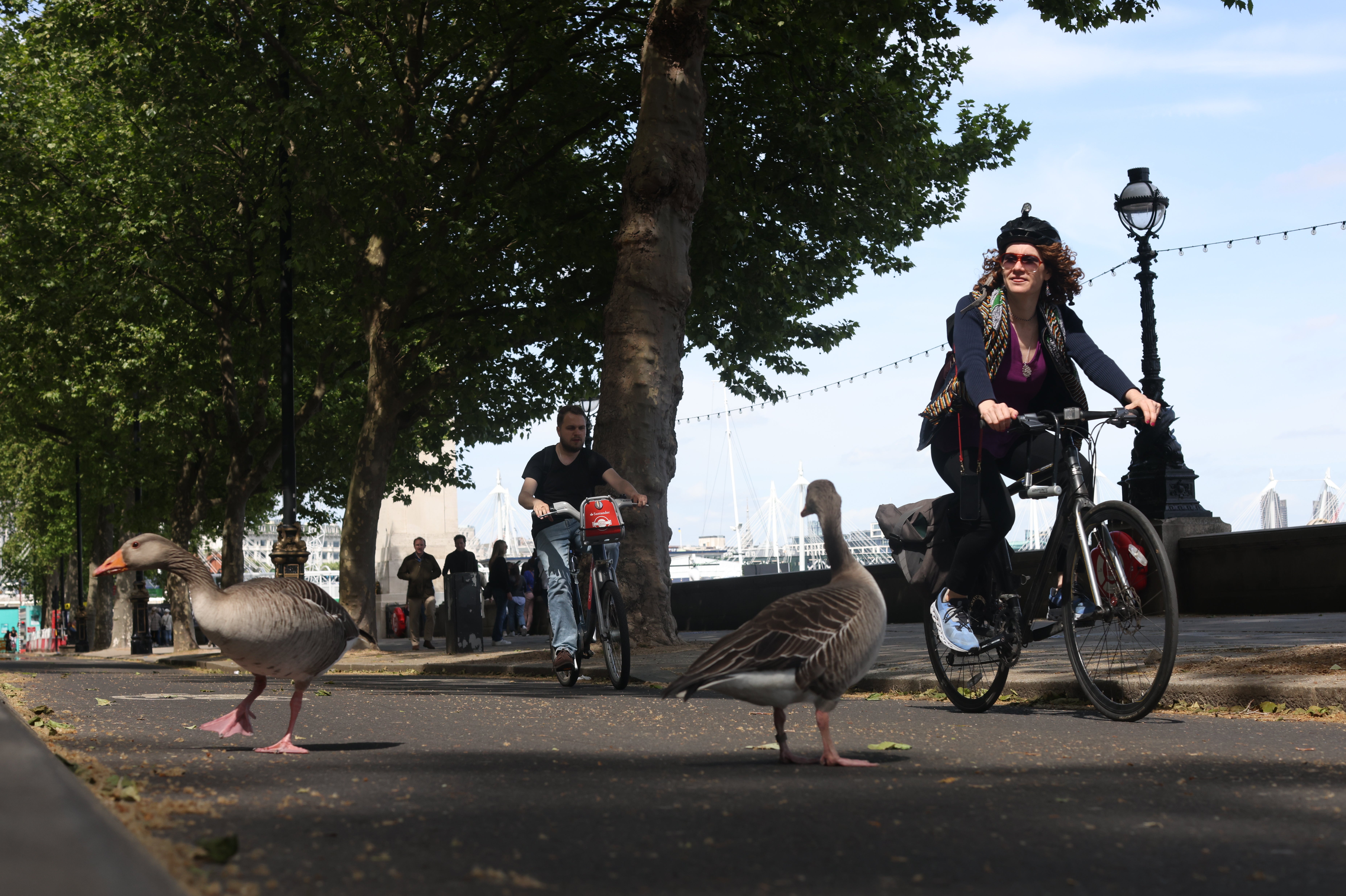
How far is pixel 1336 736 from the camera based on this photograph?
17.7 feet

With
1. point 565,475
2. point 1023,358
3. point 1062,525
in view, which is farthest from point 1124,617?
point 565,475

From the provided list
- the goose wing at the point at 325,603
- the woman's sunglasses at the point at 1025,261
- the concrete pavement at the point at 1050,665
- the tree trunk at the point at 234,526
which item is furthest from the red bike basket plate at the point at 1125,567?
the tree trunk at the point at 234,526

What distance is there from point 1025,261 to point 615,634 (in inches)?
169

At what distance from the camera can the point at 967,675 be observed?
22.2ft

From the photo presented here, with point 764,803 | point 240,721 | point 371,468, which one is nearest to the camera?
point 764,803

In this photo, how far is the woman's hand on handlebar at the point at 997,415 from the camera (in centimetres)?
571

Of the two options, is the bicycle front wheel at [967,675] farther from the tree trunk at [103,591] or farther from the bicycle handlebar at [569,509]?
the tree trunk at [103,591]

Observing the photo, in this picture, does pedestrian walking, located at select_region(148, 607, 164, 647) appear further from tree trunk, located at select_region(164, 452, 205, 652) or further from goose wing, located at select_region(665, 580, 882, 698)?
goose wing, located at select_region(665, 580, 882, 698)

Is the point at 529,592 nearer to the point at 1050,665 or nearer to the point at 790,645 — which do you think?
the point at 1050,665

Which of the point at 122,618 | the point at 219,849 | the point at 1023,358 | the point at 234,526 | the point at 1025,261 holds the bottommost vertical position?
the point at 122,618

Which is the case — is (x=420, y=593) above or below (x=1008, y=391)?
below

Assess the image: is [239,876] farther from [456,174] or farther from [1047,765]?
[456,174]

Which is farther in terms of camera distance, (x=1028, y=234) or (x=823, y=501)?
(x=1028, y=234)

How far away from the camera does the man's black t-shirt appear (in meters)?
9.80
